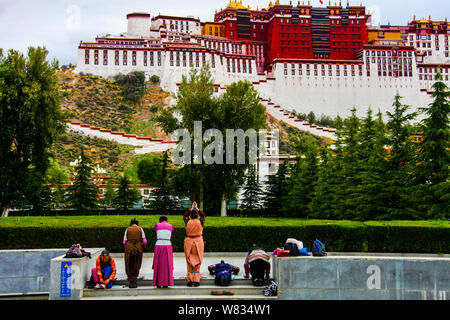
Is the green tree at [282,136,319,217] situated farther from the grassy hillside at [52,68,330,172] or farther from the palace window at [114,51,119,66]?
the palace window at [114,51,119,66]

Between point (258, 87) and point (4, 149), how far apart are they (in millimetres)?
57675

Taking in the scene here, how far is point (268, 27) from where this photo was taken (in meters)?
90.2

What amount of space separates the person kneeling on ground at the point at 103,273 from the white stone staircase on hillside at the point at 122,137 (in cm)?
5402

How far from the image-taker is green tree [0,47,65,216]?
24812 millimetres

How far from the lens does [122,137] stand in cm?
6469

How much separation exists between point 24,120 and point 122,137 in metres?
39.7

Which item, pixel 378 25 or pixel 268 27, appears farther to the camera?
pixel 378 25

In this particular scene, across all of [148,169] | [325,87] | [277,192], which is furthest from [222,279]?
[325,87]

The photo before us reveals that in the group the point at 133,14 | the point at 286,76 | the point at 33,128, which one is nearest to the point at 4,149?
the point at 33,128

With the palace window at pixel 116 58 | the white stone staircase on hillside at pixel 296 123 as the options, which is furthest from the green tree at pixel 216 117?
the palace window at pixel 116 58

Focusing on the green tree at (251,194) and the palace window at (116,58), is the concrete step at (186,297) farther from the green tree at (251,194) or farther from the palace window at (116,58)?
the palace window at (116,58)

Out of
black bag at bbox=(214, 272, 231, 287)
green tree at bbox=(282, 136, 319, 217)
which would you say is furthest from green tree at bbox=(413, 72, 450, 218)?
black bag at bbox=(214, 272, 231, 287)
